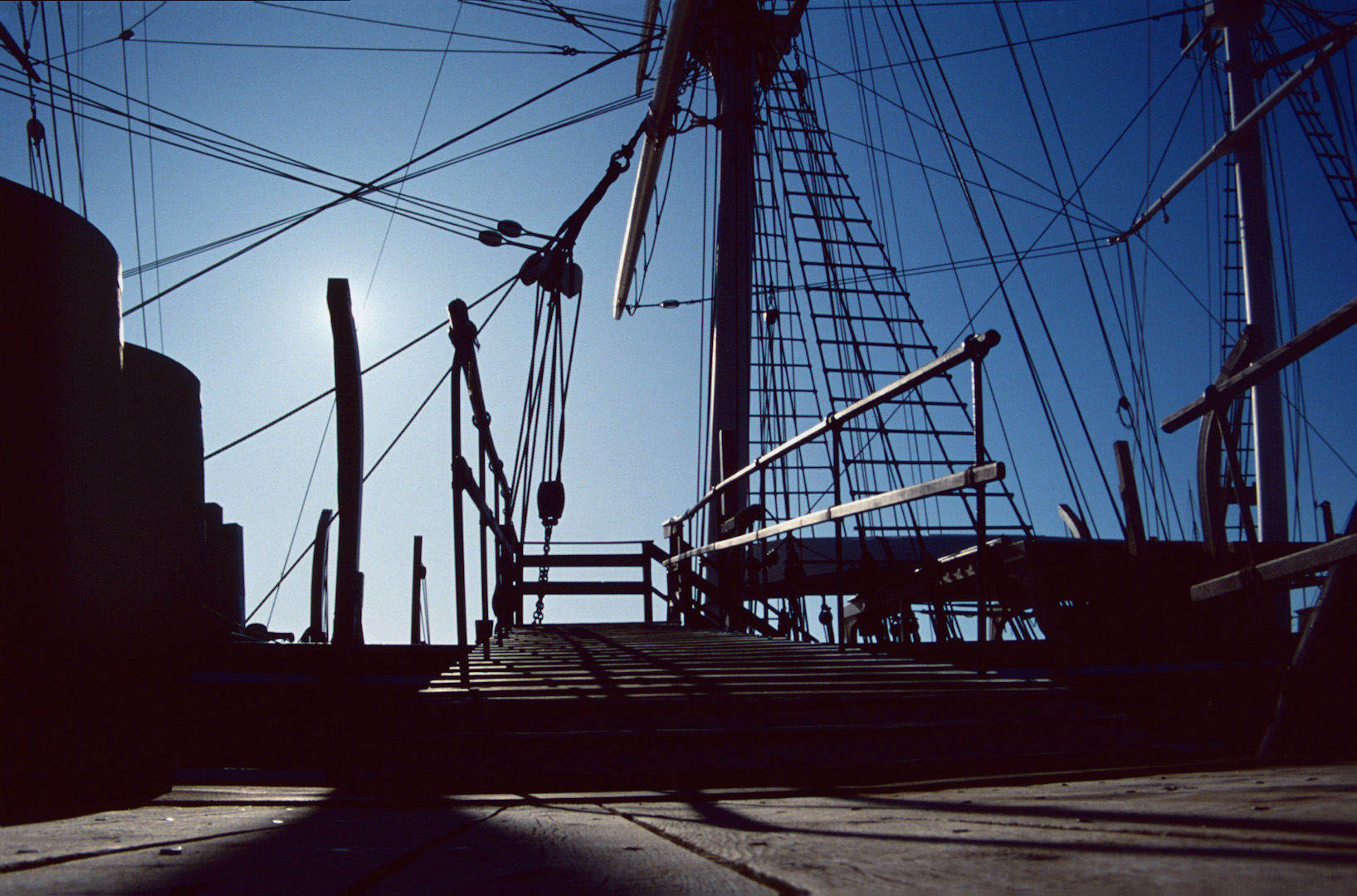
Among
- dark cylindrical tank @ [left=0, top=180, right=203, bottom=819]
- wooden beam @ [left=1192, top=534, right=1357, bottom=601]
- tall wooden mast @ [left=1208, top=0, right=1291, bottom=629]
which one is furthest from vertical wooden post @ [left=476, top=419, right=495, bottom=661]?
tall wooden mast @ [left=1208, top=0, right=1291, bottom=629]

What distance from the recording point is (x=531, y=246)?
8.37 metres

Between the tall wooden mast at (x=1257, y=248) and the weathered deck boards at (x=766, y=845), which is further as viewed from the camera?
the tall wooden mast at (x=1257, y=248)

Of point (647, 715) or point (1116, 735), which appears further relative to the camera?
point (647, 715)

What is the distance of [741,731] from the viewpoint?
3.29 metres

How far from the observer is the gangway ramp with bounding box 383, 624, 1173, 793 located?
3004mm

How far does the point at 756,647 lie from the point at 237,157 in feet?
30.1

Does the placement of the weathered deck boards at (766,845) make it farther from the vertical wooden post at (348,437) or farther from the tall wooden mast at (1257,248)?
the tall wooden mast at (1257,248)

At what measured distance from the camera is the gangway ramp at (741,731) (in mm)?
3004

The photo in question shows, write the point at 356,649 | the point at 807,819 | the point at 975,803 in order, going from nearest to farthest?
the point at 807,819 < the point at 975,803 < the point at 356,649

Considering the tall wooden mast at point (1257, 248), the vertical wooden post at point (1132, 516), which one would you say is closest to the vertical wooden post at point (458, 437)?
the vertical wooden post at point (1132, 516)

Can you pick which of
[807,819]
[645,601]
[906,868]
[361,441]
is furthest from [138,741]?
[645,601]

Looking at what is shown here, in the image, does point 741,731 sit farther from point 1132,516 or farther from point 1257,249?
point 1257,249

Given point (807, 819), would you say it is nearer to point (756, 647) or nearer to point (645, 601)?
point (756, 647)

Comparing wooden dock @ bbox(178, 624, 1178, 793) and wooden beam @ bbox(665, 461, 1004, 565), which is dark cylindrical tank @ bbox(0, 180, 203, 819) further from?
wooden beam @ bbox(665, 461, 1004, 565)
